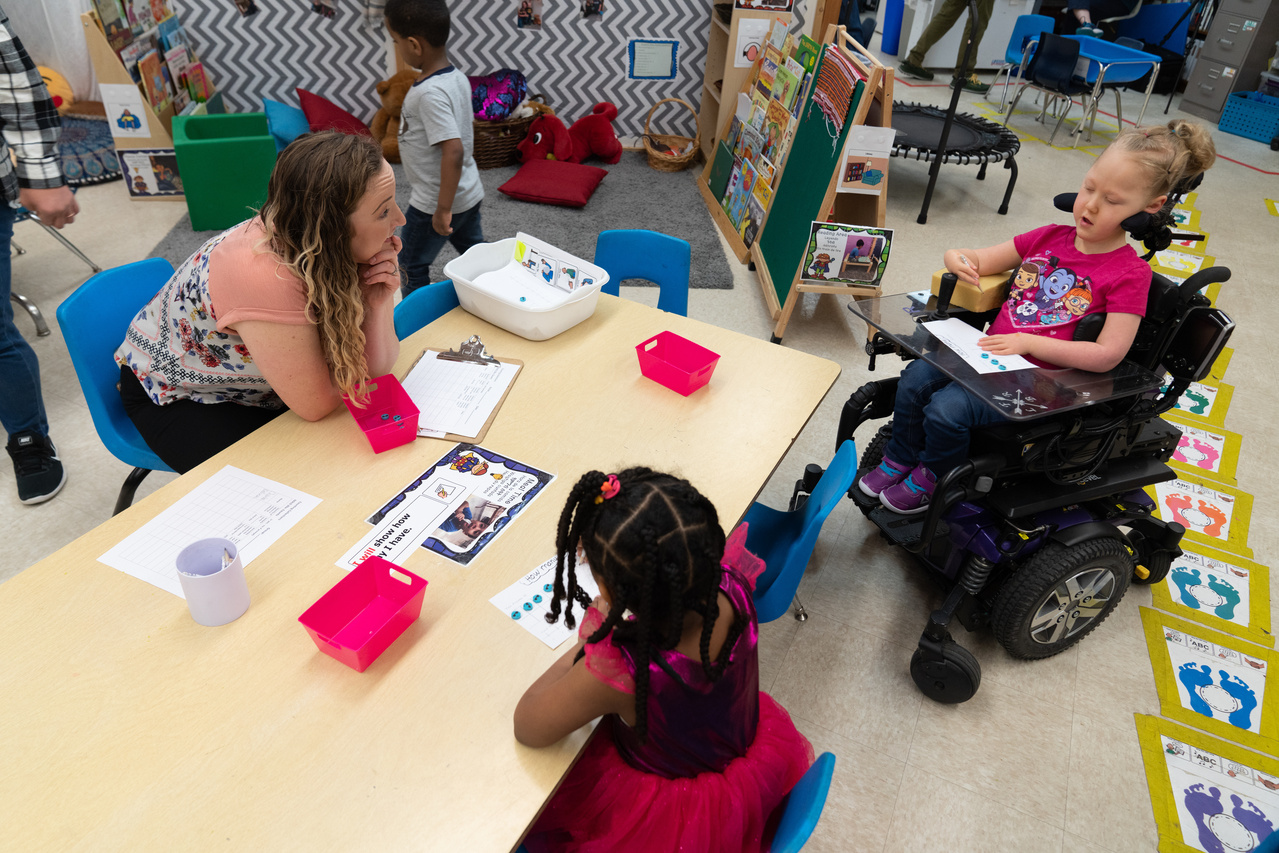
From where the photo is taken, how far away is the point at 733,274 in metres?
3.84

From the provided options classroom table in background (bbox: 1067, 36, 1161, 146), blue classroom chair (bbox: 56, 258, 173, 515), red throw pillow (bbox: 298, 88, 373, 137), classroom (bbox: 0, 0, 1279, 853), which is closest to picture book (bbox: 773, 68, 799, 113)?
classroom (bbox: 0, 0, 1279, 853)

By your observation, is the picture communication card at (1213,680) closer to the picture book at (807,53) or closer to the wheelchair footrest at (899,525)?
the wheelchair footrest at (899,525)

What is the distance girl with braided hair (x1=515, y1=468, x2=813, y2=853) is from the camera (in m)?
0.97

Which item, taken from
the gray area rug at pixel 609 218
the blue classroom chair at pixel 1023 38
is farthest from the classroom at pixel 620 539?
the blue classroom chair at pixel 1023 38

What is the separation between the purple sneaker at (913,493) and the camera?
1.96 meters

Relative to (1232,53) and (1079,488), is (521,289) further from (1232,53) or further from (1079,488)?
(1232,53)

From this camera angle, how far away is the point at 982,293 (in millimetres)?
1953

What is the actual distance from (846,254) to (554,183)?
78.7 inches

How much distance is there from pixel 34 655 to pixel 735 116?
4.02 m

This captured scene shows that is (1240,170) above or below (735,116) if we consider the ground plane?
below

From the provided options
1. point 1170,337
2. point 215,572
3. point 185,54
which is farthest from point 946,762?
point 185,54

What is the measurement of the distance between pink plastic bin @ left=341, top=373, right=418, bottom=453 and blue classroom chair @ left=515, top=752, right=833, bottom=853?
0.83 metres

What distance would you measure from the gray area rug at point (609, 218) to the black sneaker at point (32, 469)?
1.46 meters

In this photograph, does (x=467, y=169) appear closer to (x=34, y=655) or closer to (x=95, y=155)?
(x=34, y=655)
